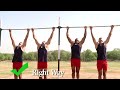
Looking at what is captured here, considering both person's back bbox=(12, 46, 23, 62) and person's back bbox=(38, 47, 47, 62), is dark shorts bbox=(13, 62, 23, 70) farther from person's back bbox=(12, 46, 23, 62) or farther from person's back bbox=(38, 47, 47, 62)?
person's back bbox=(38, 47, 47, 62)

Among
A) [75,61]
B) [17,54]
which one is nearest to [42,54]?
[17,54]

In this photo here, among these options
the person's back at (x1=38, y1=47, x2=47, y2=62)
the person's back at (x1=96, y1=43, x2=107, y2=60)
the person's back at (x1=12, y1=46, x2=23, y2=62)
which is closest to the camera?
the person's back at (x1=96, y1=43, x2=107, y2=60)

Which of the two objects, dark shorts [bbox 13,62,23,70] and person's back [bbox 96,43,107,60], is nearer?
person's back [bbox 96,43,107,60]

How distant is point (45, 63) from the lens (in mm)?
7844

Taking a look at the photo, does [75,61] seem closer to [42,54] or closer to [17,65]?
[42,54]

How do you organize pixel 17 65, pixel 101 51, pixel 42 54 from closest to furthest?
1. pixel 101 51
2. pixel 42 54
3. pixel 17 65

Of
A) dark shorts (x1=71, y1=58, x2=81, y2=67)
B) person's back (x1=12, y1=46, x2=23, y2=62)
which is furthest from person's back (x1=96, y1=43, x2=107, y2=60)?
person's back (x1=12, y1=46, x2=23, y2=62)

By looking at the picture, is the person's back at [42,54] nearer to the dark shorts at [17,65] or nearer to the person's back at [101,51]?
the dark shorts at [17,65]

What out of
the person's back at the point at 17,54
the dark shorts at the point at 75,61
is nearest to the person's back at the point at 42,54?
the person's back at the point at 17,54

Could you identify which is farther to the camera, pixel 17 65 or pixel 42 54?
pixel 17 65

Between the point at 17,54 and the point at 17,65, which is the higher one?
the point at 17,54
